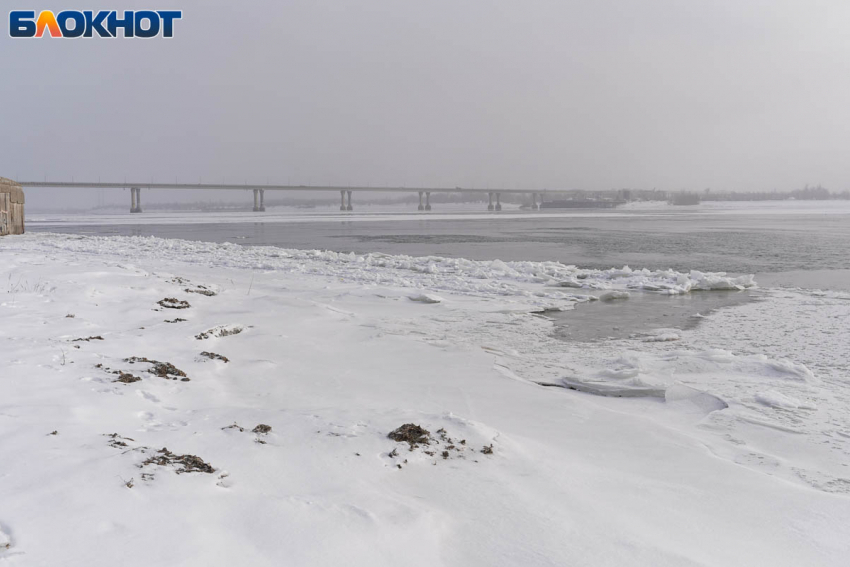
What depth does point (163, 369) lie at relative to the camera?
625cm

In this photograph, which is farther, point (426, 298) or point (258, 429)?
point (426, 298)

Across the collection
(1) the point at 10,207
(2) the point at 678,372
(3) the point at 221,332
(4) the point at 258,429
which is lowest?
(2) the point at 678,372

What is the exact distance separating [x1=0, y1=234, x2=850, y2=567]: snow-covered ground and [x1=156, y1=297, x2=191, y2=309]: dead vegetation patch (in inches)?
4.2

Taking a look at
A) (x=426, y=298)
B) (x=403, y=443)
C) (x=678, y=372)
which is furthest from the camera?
(x=426, y=298)

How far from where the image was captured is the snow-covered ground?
10.5 feet

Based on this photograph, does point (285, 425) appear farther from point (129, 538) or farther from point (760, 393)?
point (760, 393)

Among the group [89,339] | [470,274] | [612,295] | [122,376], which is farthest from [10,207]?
[122,376]

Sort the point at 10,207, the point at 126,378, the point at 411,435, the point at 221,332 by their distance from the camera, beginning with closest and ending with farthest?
the point at 411,435 < the point at 126,378 < the point at 221,332 < the point at 10,207

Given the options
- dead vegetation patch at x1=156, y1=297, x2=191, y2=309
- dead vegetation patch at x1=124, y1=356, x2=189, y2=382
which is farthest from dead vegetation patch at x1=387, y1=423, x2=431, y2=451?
dead vegetation patch at x1=156, y1=297, x2=191, y2=309

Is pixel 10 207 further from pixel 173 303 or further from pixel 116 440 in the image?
pixel 116 440

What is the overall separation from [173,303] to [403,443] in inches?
289

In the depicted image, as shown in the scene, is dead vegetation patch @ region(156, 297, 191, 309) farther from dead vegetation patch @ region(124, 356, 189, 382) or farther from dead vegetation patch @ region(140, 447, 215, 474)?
dead vegetation patch @ region(140, 447, 215, 474)

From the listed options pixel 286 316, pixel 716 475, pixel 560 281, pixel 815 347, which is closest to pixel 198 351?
pixel 286 316

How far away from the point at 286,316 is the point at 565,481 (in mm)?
7181
